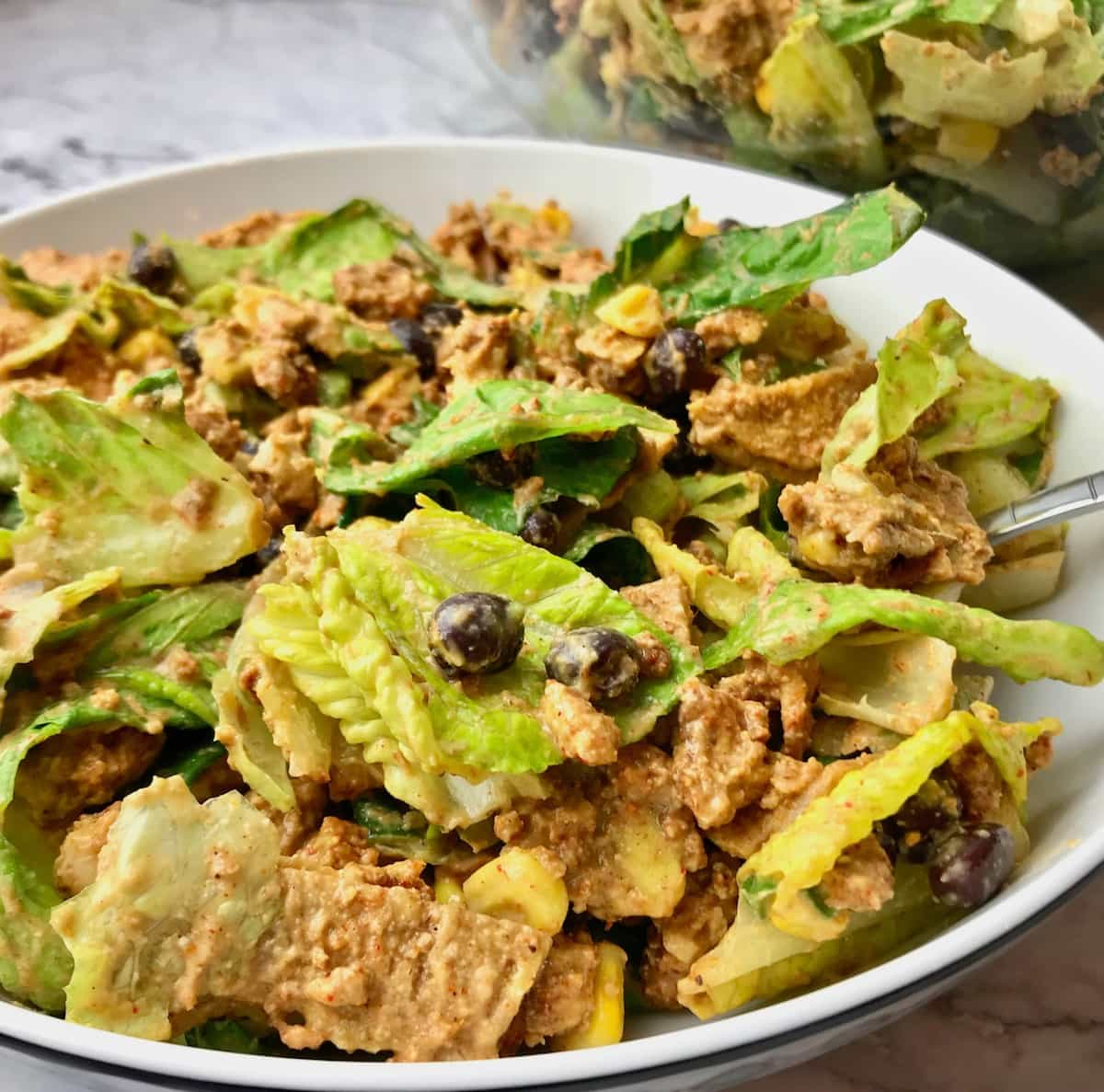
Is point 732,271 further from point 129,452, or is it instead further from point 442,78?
point 442,78

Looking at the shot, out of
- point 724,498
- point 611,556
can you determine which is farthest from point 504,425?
point 724,498

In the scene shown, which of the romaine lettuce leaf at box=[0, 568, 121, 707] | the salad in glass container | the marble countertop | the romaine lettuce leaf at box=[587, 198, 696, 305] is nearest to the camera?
the romaine lettuce leaf at box=[0, 568, 121, 707]

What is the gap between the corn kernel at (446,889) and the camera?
4.70 ft

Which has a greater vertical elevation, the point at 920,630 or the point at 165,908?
the point at 920,630

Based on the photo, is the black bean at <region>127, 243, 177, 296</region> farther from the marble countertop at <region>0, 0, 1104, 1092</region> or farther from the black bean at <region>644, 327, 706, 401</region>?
the marble countertop at <region>0, 0, 1104, 1092</region>

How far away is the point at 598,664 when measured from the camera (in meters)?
1.41

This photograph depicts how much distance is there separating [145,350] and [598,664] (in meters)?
1.16

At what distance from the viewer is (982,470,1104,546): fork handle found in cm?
167

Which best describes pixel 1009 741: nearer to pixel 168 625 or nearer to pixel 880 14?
pixel 168 625

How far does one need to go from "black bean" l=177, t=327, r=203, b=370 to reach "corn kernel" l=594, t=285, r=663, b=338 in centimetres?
70

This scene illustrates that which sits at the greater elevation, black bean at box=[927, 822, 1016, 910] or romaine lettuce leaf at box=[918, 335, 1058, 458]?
romaine lettuce leaf at box=[918, 335, 1058, 458]

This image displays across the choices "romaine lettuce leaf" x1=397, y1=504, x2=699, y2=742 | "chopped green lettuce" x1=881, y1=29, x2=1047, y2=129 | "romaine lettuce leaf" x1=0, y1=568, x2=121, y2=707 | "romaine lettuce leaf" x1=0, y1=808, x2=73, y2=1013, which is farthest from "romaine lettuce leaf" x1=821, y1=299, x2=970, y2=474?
"romaine lettuce leaf" x1=0, y1=808, x2=73, y2=1013

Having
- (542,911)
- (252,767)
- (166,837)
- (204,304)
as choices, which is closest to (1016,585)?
(542,911)

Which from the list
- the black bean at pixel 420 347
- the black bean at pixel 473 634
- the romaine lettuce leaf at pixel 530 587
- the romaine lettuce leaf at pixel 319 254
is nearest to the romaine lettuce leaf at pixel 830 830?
the romaine lettuce leaf at pixel 530 587
